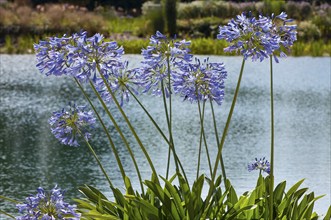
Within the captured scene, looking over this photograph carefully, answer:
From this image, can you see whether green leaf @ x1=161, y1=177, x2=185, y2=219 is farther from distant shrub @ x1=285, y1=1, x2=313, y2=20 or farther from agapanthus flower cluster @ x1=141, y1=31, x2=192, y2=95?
distant shrub @ x1=285, y1=1, x2=313, y2=20

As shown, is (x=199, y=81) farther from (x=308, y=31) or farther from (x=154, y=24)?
(x=308, y=31)

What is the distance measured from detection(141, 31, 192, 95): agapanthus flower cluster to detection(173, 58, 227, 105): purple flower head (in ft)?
0.18

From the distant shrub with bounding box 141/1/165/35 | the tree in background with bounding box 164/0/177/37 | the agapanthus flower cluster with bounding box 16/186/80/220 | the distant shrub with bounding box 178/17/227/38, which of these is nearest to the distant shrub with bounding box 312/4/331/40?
the distant shrub with bounding box 178/17/227/38

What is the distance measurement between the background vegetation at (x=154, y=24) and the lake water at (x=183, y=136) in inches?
145

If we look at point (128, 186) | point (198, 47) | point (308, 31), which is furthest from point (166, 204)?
point (308, 31)

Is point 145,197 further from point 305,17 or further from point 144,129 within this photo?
point 305,17

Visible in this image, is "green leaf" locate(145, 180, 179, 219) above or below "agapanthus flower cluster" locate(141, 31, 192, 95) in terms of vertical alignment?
below

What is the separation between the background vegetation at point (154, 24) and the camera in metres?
21.7

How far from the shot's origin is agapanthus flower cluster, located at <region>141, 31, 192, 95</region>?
13.6ft

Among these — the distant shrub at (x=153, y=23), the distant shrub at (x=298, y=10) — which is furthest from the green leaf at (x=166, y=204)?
the distant shrub at (x=298, y=10)

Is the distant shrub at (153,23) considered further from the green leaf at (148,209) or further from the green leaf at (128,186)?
the green leaf at (148,209)

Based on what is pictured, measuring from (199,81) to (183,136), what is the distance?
6.49 m

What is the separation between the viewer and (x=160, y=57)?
4.18 metres

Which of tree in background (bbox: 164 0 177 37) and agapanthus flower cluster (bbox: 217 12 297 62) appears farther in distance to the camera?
tree in background (bbox: 164 0 177 37)
